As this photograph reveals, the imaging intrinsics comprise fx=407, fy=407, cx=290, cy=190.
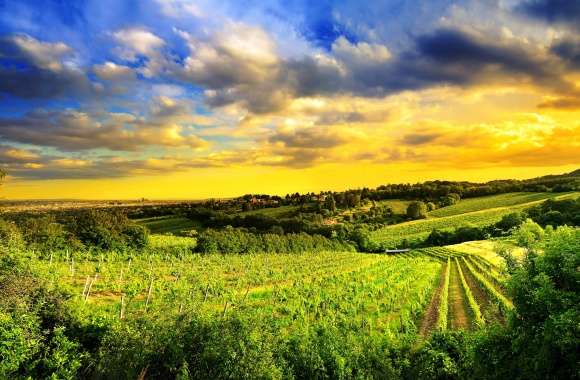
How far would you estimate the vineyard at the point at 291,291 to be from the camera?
25.5m

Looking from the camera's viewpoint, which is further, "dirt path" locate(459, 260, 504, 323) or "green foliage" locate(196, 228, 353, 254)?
"green foliage" locate(196, 228, 353, 254)

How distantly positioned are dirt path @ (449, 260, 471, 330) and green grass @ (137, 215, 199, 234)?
81.0m

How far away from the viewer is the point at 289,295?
35062 mm

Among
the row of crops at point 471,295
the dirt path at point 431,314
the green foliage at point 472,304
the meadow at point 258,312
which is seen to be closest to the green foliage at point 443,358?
the meadow at point 258,312

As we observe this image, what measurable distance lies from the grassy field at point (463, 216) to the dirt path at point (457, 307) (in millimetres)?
59786

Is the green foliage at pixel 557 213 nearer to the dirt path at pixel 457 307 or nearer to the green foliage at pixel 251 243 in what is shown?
the green foliage at pixel 251 243

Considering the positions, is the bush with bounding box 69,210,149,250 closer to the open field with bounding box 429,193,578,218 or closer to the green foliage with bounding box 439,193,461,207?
the open field with bounding box 429,193,578,218

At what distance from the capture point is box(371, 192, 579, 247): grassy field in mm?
109750

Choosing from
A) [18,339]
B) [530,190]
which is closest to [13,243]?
[18,339]

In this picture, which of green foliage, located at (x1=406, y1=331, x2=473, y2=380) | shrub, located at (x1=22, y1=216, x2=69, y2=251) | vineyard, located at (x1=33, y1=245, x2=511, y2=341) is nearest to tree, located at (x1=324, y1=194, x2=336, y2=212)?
vineyard, located at (x1=33, y1=245, x2=511, y2=341)

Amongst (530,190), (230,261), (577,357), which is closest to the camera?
(577,357)

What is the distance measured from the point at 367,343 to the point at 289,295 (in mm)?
19858

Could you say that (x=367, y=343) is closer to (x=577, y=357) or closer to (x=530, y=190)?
(x=577, y=357)

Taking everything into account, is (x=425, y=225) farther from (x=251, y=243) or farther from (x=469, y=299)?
(x=469, y=299)
